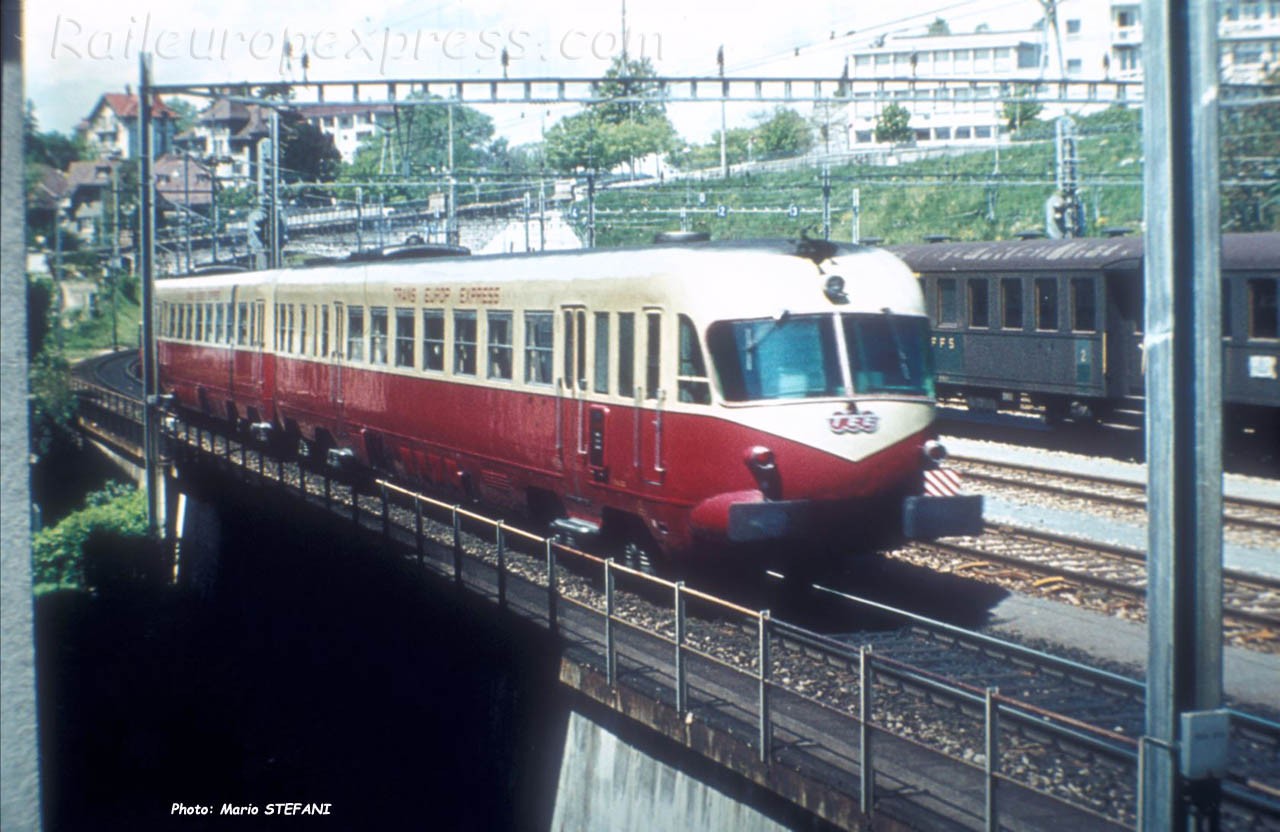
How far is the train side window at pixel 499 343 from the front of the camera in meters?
15.1

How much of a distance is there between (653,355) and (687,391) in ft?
2.00

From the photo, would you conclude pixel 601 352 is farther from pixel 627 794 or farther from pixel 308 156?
pixel 308 156

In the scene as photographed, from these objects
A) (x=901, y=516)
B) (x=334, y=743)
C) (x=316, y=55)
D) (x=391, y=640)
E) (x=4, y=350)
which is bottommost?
(x=334, y=743)

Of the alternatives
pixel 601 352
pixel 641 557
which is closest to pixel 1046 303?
pixel 601 352

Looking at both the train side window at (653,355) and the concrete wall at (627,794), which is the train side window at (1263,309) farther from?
the concrete wall at (627,794)

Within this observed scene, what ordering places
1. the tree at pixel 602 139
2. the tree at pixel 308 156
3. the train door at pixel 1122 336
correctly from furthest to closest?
the tree at pixel 308 156
the tree at pixel 602 139
the train door at pixel 1122 336

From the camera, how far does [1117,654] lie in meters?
11.4

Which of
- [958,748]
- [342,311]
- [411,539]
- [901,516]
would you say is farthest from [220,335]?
[958,748]

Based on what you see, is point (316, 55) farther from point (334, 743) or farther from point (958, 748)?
point (958, 748)

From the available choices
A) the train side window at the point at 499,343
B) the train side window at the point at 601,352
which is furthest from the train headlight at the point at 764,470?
the train side window at the point at 499,343

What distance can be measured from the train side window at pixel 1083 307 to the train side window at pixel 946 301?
331 cm

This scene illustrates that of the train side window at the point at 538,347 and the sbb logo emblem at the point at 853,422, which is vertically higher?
the train side window at the point at 538,347

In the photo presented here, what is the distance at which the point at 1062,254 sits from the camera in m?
25.2

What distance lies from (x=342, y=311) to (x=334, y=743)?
678cm
